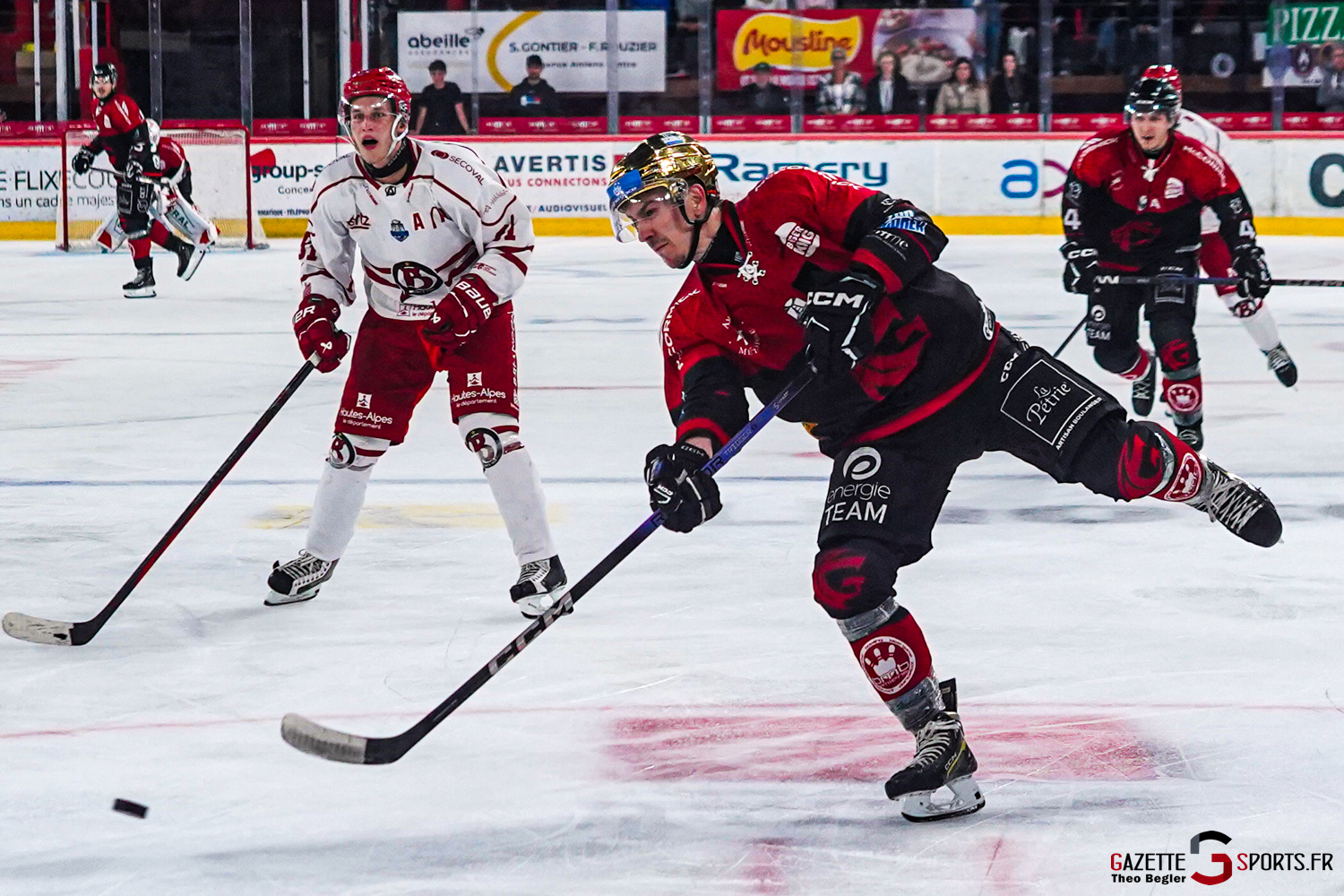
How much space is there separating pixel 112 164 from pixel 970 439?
30.2 feet

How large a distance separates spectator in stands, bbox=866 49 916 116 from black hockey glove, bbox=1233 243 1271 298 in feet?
26.5

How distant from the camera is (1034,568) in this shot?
3949mm

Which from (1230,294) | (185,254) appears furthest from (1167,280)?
(185,254)

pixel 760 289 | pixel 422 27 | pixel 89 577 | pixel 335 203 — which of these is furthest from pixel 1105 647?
pixel 422 27

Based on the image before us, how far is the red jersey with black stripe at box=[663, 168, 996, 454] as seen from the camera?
8.64 feet

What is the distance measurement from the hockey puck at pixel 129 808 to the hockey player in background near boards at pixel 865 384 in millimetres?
856

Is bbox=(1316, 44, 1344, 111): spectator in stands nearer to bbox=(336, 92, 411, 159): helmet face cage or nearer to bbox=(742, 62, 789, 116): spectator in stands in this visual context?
bbox=(742, 62, 789, 116): spectator in stands

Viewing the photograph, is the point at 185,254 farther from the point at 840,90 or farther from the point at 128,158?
the point at 840,90

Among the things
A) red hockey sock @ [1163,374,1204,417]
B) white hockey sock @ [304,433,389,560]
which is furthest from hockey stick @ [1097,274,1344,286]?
white hockey sock @ [304,433,389,560]

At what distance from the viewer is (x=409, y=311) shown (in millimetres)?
3738

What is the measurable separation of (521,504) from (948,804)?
1.51m

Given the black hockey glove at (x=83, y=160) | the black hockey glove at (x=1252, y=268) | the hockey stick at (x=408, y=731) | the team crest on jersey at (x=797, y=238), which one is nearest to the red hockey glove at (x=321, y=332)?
the hockey stick at (x=408, y=731)

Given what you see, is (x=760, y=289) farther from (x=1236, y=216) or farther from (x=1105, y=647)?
(x=1236, y=216)

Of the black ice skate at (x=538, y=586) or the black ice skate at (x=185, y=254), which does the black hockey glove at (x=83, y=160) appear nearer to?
the black ice skate at (x=185, y=254)
